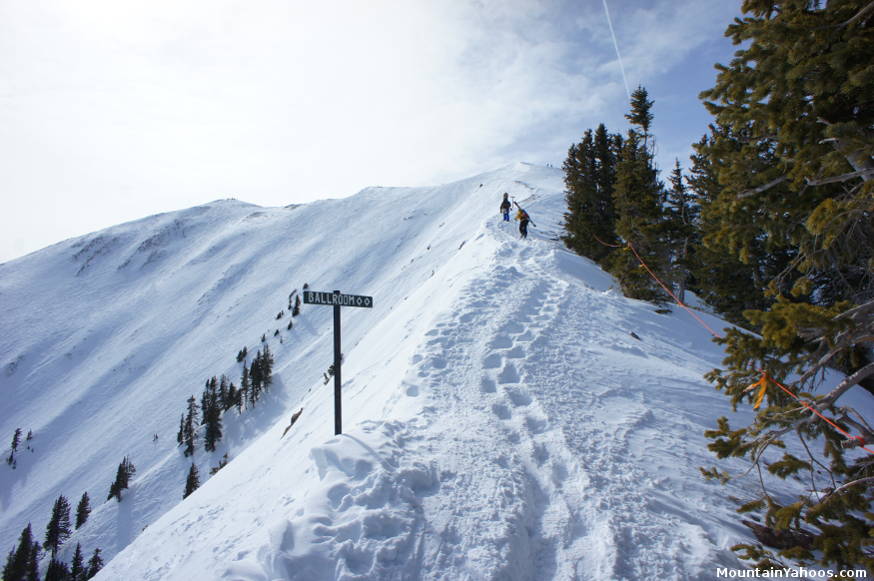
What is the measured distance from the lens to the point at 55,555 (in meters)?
49.4

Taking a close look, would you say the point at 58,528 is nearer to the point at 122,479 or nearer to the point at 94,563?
the point at 122,479

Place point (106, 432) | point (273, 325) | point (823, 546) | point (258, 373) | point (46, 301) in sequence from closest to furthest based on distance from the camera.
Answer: point (823, 546), point (258, 373), point (106, 432), point (273, 325), point (46, 301)

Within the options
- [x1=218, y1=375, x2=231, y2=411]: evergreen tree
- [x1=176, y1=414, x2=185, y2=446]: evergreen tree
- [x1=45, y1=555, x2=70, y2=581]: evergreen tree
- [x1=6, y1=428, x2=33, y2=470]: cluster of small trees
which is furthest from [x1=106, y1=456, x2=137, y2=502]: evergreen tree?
[x1=6, y1=428, x2=33, y2=470]: cluster of small trees

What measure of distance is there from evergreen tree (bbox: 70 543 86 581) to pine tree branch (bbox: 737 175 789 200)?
6578 centimetres

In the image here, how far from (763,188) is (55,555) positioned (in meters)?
76.5

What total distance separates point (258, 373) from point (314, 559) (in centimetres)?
5961

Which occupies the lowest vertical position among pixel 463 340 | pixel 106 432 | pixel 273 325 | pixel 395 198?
pixel 106 432

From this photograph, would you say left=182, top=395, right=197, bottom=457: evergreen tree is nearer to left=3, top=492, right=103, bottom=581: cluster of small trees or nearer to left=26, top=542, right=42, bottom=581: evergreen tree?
left=3, top=492, right=103, bottom=581: cluster of small trees

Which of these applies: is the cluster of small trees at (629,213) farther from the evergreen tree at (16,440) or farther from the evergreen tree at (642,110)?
the evergreen tree at (16,440)

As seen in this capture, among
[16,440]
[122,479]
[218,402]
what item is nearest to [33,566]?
[122,479]

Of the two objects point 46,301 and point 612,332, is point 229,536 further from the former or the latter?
point 46,301

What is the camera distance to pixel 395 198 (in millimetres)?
107062

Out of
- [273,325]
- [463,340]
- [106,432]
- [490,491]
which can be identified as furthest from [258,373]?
[490,491]

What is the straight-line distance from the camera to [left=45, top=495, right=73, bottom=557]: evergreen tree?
165ft
